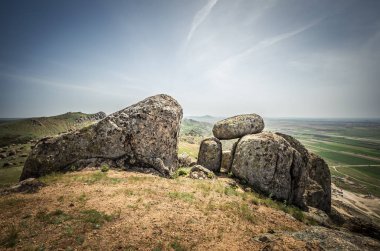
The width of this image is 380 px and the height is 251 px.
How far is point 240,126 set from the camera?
1246 inches

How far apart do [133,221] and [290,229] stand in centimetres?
1147

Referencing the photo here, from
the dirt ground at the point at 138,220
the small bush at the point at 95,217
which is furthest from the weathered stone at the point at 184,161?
the small bush at the point at 95,217

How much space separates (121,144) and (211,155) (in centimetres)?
1410

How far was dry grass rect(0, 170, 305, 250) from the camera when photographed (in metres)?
10.3

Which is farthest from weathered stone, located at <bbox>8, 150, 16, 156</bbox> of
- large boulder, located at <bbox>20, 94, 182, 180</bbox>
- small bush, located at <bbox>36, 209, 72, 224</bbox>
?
small bush, located at <bbox>36, 209, 72, 224</bbox>

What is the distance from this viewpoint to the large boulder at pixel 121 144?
2366 cm

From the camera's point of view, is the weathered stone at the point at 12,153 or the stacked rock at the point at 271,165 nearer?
the stacked rock at the point at 271,165

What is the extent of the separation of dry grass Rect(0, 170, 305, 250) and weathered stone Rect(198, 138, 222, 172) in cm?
1015

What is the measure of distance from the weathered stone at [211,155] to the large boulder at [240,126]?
2.85m

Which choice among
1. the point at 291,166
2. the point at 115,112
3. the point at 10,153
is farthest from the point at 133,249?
the point at 10,153

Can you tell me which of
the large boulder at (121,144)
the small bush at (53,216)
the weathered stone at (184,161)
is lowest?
the weathered stone at (184,161)

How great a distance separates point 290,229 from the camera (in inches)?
543

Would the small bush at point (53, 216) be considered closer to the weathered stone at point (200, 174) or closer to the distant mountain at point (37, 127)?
the weathered stone at point (200, 174)

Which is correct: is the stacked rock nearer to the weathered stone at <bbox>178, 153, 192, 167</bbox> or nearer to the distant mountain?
the weathered stone at <bbox>178, 153, 192, 167</bbox>
